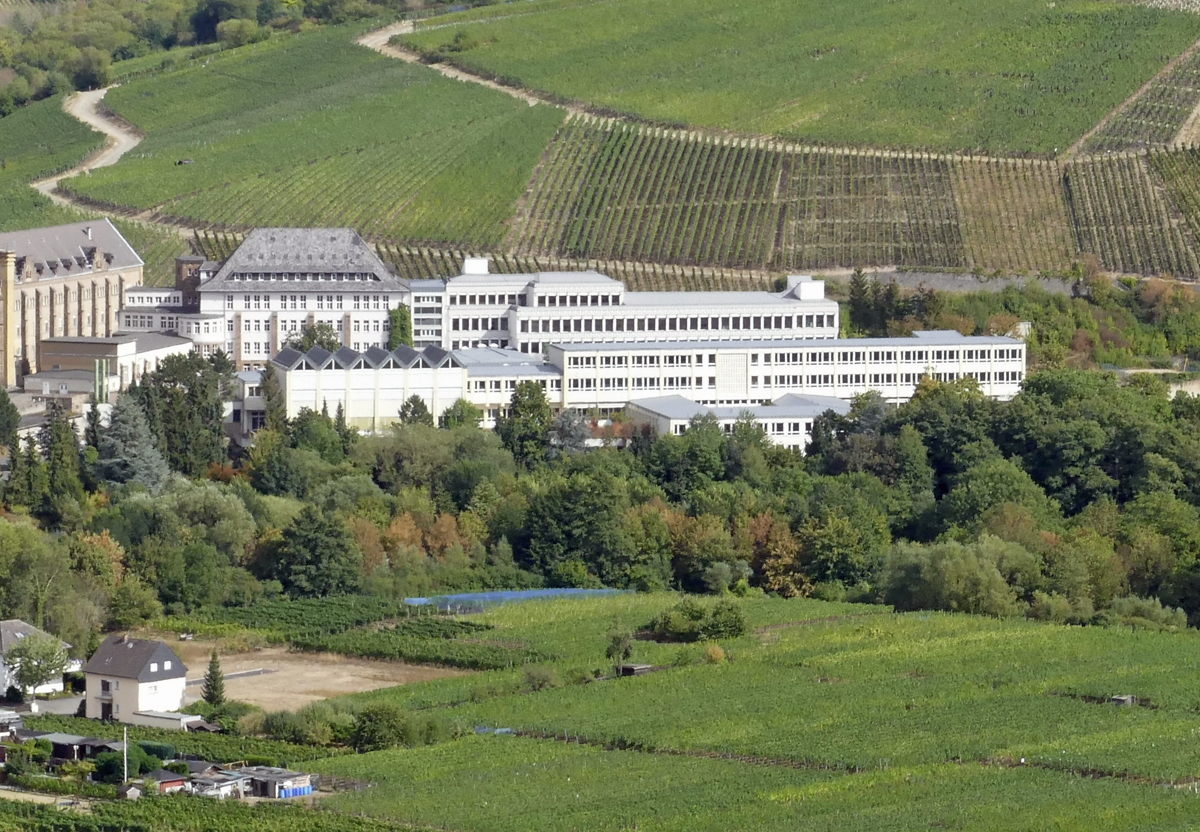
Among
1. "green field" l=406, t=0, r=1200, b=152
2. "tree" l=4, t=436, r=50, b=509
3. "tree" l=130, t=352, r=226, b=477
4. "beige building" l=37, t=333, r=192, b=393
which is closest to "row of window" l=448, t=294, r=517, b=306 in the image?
"beige building" l=37, t=333, r=192, b=393

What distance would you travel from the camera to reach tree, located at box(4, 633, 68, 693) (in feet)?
233

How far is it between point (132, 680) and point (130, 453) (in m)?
24.2

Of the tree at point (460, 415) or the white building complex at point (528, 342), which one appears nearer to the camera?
the tree at point (460, 415)

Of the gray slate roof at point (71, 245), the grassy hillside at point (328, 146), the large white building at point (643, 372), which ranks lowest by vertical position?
the large white building at point (643, 372)

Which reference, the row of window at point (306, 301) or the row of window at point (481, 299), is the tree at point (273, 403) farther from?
the row of window at point (481, 299)

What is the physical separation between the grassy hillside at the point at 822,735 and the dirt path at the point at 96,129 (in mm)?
64755

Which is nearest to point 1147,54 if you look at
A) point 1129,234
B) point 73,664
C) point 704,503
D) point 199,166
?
point 1129,234

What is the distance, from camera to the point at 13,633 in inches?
2891

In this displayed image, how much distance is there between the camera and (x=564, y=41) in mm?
160625

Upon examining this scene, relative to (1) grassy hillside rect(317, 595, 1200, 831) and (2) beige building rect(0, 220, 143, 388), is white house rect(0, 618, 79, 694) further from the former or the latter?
(2) beige building rect(0, 220, 143, 388)

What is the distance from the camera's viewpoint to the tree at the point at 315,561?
85500mm

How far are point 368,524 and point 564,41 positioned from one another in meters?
76.0

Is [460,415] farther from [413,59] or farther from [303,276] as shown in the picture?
[413,59]

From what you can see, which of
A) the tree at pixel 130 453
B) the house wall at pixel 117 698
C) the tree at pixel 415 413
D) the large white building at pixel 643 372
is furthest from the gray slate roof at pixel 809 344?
the house wall at pixel 117 698
